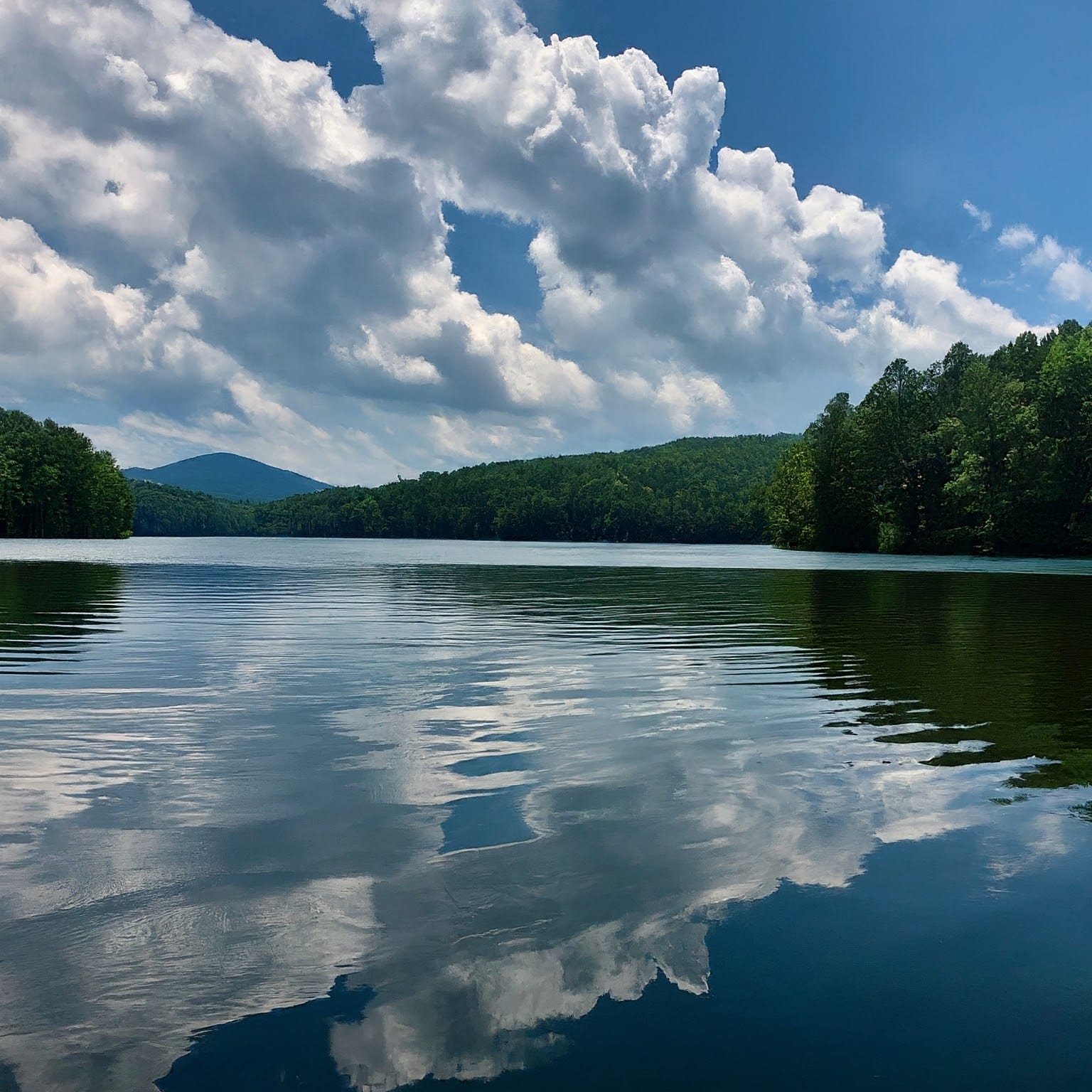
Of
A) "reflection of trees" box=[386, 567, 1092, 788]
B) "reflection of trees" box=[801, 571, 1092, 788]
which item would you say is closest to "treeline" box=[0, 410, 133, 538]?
"reflection of trees" box=[386, 567, 1092, 788]

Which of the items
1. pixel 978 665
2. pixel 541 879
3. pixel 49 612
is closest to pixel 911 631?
pixel 978 665

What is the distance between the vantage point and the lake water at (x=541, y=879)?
4.11 meters

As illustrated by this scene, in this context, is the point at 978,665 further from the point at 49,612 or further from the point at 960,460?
the point at 960,460

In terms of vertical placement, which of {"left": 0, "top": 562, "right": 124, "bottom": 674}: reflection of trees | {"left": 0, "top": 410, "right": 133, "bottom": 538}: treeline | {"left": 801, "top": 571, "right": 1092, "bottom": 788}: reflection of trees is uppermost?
{"left": 0, "top": 410, "right": 133, "bottom": 538}: treeline

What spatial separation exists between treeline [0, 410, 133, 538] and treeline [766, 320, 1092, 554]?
117m

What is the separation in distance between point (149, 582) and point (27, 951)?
3875 centimetres

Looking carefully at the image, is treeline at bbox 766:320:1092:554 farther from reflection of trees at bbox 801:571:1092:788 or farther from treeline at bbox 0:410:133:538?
treeline at bbox 0:410:133:538

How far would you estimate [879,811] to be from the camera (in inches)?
300

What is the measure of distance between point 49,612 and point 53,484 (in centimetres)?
14709

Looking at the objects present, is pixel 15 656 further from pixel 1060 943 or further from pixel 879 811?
pixel 1060 943

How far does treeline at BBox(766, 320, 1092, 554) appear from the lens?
8588cm

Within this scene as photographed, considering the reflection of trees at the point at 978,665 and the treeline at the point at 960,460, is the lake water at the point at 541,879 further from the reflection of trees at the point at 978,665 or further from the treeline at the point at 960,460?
the treeline at the point at 960,460

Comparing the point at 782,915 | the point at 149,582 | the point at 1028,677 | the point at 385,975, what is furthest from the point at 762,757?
the point at 149,582

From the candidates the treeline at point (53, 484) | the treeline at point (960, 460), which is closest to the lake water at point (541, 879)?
the treeline at point (960, 460)
